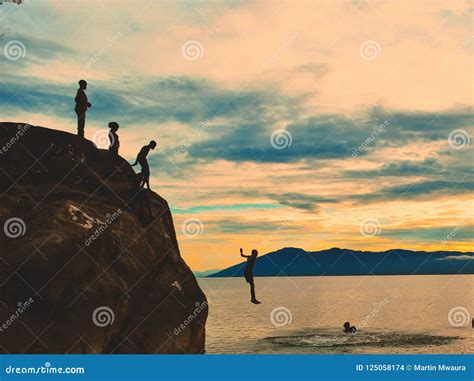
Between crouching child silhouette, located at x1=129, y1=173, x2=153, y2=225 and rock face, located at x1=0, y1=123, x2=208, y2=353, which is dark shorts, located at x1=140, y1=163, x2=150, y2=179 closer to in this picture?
crouching child silhouette, located at x1=129, y1=173, x2=153, y2=225

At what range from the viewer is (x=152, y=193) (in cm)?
2891

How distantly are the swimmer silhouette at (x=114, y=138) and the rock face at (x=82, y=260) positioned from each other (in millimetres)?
409

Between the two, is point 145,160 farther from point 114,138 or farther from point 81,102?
point 81,102

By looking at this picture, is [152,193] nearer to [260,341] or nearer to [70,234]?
[70,234]

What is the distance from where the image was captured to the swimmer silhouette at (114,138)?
25212 mm

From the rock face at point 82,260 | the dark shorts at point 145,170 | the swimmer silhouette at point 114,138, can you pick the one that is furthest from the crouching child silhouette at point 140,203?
the swimmer silhouette at point 114,138

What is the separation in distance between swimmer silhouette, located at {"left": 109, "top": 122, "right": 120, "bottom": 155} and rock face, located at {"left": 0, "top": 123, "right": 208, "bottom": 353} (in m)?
0.41

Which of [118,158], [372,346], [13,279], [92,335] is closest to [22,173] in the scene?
[118,158]

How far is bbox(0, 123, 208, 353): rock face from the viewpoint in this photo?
18.5 m

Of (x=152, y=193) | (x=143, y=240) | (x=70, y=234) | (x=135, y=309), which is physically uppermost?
(x=152, y=193)

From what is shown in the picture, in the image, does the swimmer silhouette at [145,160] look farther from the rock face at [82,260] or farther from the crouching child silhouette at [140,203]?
the rock face at [82,260]

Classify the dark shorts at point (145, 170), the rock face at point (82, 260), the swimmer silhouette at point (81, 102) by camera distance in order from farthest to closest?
the swimmer silhouette at point (81, 102)
the dark shorts at point (145, 170)
the rock face at point (82, 260)

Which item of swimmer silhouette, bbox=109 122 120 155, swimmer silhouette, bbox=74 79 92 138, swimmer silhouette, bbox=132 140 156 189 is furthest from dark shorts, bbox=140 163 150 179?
swimmer silhouette, bbox=74 79 92 138

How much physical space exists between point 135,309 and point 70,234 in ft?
15.1
